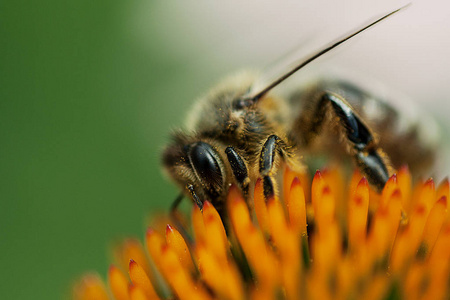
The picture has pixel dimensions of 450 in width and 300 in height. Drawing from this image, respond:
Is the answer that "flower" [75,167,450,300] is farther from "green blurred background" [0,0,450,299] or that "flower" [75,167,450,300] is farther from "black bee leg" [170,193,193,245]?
"green blurred background" [0,0,450,299]

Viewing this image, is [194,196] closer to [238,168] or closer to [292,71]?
[238,168]

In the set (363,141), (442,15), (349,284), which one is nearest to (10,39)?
(442,15)

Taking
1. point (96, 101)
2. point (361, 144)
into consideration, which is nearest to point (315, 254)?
point (361, 144)

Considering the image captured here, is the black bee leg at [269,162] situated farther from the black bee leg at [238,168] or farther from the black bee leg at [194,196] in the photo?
the black bee leg at [194,196]

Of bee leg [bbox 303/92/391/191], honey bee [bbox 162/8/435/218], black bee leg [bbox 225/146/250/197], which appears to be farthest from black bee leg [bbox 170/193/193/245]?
bee leg [bbox 303/92/391/191]

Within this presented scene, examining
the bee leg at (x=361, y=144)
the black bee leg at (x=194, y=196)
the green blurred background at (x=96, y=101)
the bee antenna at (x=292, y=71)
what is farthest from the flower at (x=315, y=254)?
the green blurred background at (x=96, y=101)

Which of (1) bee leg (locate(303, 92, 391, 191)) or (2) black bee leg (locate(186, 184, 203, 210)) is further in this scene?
(1) bee leg (locate(303, 92, 391, 191))

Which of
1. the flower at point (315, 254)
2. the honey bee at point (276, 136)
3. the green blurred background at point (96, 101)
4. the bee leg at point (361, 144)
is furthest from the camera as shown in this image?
the green blurred background at point (96, 101)
